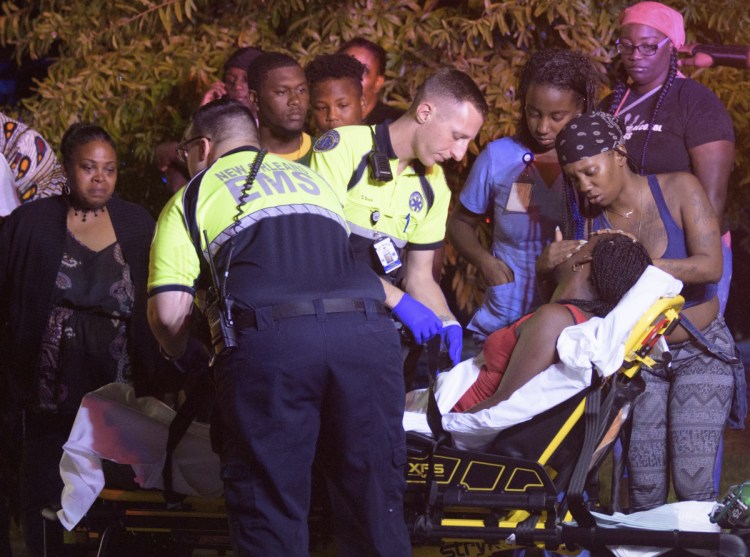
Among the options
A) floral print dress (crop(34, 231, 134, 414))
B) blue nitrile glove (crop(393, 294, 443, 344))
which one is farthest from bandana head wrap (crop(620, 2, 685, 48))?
floral print dress (crop(34, 231, 134, 414))

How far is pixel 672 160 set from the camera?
4.43 metres

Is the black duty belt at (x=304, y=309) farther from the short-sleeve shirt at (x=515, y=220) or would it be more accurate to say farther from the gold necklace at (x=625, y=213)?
the short-sleeve shirt at (x=515, y=220)

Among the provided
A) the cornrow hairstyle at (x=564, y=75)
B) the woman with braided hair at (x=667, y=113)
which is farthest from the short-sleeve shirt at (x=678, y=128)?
the cornrow hairstyle at (x=564, y=75)

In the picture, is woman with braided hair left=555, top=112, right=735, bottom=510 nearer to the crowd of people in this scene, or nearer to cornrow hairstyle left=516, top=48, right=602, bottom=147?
the crowd of people

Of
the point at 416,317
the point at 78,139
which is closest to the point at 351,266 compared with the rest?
the point at 416,317

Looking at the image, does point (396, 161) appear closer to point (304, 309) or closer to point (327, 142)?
point (327, 142)

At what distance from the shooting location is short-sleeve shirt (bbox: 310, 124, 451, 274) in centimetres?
414

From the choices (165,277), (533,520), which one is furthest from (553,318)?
(165,277)

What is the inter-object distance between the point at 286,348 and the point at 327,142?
1.15m

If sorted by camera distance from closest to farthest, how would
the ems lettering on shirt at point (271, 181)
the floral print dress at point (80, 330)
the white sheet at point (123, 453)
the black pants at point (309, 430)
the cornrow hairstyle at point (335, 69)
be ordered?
1. the black pants at point (309, 430)
2. the ems lettering on shirt at point (271, 181)
3. the white sheet at point (123, 453)
4. the floral print dress at point (80, 330)
5. the cornrow hairstyle at point (335, 69)

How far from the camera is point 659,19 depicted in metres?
4.61

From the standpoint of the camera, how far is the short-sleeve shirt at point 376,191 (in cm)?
414

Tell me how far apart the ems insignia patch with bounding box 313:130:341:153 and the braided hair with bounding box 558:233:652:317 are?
967 mm

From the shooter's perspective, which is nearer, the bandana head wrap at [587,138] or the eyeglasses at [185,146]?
the eyeglasses at [185,146]
